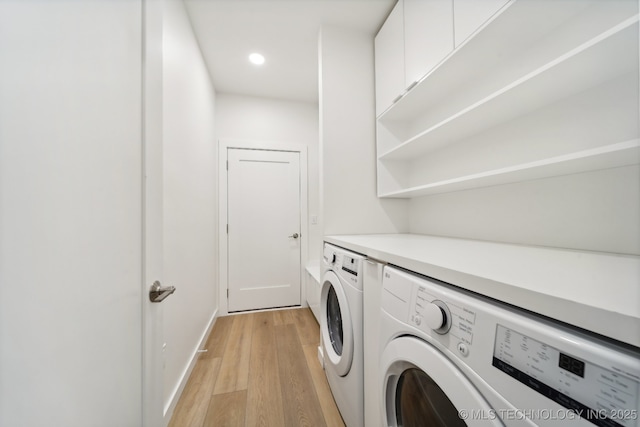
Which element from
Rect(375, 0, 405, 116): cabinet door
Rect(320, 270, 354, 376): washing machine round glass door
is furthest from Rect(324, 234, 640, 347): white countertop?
Rect(375, 0, 405, 116): cabinet door

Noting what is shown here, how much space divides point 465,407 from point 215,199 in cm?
250

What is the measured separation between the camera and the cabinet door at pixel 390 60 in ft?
4.37

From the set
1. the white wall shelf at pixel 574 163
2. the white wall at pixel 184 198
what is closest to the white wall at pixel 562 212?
the white wall shelf at pixel 574 163

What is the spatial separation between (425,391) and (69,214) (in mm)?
903

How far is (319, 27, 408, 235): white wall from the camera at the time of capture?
5.08ft

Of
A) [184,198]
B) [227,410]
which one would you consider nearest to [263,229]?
[184,198]

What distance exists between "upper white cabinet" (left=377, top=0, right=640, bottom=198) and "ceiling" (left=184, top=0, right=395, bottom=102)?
0.79 meters

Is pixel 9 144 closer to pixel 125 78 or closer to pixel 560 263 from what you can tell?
pixel 125 78

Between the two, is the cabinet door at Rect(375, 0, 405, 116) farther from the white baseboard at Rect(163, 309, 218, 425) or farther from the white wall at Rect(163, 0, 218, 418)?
the white baseboard at Rect(163, 309, 218, 425)

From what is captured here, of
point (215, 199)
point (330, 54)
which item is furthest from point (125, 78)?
point (215, 199)

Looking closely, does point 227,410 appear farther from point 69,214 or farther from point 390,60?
point 390,60

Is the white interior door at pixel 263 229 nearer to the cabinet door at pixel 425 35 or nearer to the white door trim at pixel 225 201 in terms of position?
the white door trim at pixel 225 201

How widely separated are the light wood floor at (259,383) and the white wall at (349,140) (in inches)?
39.2

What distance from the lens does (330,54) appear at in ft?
5.18
